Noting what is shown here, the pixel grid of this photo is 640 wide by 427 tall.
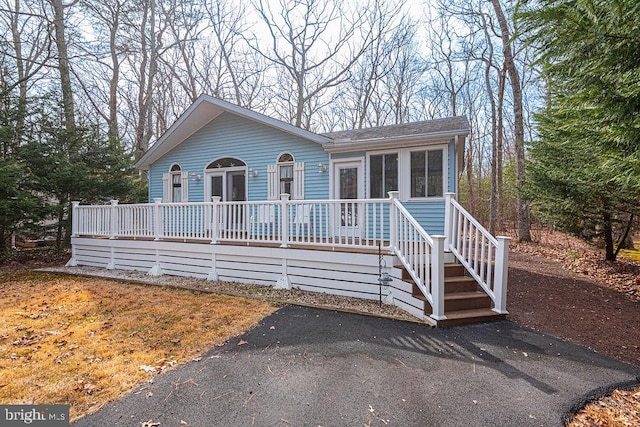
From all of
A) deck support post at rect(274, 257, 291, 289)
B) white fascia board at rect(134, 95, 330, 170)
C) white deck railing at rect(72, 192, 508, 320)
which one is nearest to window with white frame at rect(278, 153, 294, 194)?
white fascia board at rect(134, 95, 330, 170)

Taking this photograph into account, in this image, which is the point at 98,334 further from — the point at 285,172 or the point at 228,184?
the point at 228,184

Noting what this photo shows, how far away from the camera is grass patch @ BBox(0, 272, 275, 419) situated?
2.85 meters

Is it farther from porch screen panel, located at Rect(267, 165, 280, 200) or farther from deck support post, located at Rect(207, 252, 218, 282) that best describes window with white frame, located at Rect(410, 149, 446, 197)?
deck support post, located at Rect(207, 252, 218, 282)

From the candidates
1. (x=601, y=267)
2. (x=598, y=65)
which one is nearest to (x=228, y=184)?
(x=598, y=65)

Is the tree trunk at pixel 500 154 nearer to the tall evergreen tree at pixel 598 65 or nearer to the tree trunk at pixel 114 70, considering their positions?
the tall evergreen tree at pixel 598 65

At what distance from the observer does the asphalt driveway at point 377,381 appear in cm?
244

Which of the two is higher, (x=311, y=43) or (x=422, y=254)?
(x=311, y=43)

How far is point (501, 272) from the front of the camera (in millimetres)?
4387

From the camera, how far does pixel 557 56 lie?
143 inches

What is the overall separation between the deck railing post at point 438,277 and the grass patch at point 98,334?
98.0 inches

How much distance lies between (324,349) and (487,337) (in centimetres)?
202

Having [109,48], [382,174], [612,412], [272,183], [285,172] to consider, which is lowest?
[612,412]

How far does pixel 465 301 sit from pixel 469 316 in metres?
0.27

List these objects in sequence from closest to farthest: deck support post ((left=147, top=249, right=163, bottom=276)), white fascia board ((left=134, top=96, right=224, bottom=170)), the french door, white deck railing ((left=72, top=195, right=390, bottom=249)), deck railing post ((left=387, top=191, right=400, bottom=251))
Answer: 1. deck railing post ((left=387, top=191, right=400, bottom=251))
2. white deck railing ((left=72, top=195, right=390, bottom=249))
3. deck support post ((left=147, top=249, right=163, bottom=276))
4. white fascia board ((left=134, top=96, right=224, bottom=170))
5. the french door
